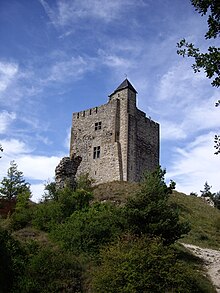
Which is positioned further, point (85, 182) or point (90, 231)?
point (85, 182)

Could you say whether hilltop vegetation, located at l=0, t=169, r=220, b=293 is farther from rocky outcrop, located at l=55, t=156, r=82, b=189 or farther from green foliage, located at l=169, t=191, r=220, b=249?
rocky outcrop, located at l=55, t=156, r=82, b=189

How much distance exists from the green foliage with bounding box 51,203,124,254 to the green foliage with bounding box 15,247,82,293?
1897 millimetres

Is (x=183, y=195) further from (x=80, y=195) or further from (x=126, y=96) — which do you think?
(x=80, y=195)

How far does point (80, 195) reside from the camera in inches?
981

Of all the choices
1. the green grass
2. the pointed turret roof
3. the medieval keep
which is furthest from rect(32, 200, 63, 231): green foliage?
the pointed turret roof

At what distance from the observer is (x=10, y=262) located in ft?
55.2

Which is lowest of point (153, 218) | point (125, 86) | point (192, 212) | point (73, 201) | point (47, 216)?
point (153, 218)

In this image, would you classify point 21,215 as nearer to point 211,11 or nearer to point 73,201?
point 73,201

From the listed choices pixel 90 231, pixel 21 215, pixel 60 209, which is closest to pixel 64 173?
pixel 60 209

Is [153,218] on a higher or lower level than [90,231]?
higher

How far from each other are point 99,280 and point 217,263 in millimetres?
8298

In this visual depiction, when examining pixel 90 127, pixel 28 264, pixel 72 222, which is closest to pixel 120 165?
pixel 90 127

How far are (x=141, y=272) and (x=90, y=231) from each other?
5.45 meters

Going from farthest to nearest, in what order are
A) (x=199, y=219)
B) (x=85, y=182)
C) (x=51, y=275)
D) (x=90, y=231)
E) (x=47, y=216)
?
(x=85, y=182) → (x=199, y=219) → (x=47, y=216) → (x=90, y=231) → (x=51, y=275)
